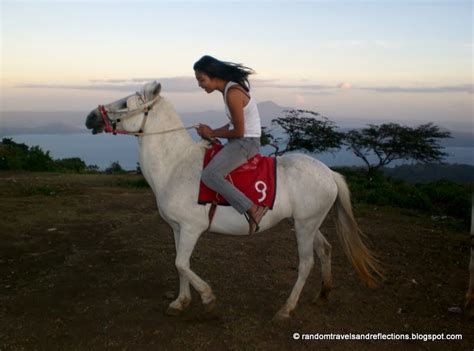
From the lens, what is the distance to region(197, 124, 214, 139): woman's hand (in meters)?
4.22

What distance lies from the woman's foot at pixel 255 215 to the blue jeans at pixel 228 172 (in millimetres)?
83

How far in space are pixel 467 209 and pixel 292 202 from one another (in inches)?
282

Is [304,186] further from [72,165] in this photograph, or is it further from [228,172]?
[72,165]

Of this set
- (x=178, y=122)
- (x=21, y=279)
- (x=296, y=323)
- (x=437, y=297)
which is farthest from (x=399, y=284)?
(x=21, y=279)

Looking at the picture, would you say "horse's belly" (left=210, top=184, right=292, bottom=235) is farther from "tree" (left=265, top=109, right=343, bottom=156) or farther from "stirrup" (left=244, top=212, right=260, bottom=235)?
"tree" (left=265, top=109, right=343, bottom=156)

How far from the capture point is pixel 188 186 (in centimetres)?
416

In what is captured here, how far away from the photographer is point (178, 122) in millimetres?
4348

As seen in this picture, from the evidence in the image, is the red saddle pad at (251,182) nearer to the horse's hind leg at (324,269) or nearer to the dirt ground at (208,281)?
the horse's hind leg at (324,269)

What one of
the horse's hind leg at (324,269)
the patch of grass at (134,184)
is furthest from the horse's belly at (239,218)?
the patch of grass at (134,184)

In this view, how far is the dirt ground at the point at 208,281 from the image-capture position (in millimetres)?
4031

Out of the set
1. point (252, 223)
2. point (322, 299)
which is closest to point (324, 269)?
point (322, 299)

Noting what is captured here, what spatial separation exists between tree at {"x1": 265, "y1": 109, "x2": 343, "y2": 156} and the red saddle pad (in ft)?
60.8

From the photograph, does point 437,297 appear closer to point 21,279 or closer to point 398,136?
point 21,279

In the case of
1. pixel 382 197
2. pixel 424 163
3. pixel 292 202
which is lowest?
pixel 424 163
